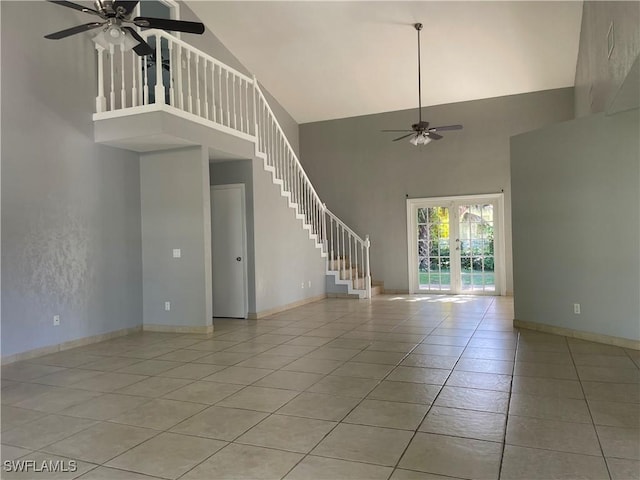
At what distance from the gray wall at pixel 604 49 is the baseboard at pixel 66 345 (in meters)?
5.83

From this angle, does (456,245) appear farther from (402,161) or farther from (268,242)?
(268,242)

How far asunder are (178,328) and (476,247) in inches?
242

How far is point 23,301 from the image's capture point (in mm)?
4621


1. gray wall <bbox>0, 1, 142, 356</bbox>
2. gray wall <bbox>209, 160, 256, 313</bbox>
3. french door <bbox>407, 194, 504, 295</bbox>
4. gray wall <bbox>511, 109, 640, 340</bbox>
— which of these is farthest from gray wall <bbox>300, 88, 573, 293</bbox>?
gray wall <bbox>0, 1, 142, 356</bbox>

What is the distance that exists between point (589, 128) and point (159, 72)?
15.9 feet

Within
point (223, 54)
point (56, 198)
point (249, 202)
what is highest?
point (223, 54)

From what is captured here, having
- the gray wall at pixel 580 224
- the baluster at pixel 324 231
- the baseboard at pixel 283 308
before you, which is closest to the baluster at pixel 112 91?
the baseboard at pixel 283 308

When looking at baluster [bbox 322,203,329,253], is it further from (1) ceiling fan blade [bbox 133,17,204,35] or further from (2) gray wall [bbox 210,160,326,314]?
(1) ceiling fan blade [bbox 133,17,204,35]

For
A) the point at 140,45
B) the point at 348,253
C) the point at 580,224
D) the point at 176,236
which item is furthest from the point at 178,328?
the point at 580,224

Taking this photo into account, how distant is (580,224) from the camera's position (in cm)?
500

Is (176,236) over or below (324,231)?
below

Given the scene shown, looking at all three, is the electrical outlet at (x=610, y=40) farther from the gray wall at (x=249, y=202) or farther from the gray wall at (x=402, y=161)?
the gray wall at (x=402, y=161)

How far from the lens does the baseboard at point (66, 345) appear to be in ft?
14.9

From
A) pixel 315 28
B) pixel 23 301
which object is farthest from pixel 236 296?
pixel 315 28
